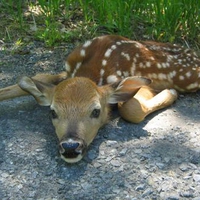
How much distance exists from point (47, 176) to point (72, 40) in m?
2.86

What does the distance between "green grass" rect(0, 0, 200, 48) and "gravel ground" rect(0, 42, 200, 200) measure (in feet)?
4.63

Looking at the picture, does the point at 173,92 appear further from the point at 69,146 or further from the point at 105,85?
the point at 69,146

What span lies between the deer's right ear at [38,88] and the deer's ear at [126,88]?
1.80ft

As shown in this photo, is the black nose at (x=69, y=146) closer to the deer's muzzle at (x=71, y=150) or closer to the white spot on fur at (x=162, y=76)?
the deer's muzzle at (x=71, y=150)

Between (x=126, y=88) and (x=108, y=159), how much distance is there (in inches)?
34.0

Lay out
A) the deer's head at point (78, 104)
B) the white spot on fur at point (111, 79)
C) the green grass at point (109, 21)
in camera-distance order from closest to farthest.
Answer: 1. the deer's head at point (78, 104)
2. the white spot on fur at point (111, 79)
3. the green grass at point (109, 21)

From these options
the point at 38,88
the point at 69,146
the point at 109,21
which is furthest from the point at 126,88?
the point at 109,21

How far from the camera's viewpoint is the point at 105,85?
16.1 ft

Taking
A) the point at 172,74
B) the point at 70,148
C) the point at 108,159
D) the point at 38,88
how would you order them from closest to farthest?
the point at 70,148 → the point at 108,159 → the point at 38,88 → the point at 172,74

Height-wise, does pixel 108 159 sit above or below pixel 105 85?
below

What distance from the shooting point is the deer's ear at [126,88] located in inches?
185

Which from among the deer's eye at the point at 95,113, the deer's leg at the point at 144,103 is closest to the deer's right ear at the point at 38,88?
the deer's eye at the point at 95,113

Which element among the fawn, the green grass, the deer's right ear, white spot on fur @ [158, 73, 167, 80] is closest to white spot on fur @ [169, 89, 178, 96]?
the fawn

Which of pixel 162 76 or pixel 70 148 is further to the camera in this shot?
pixel 162 76
